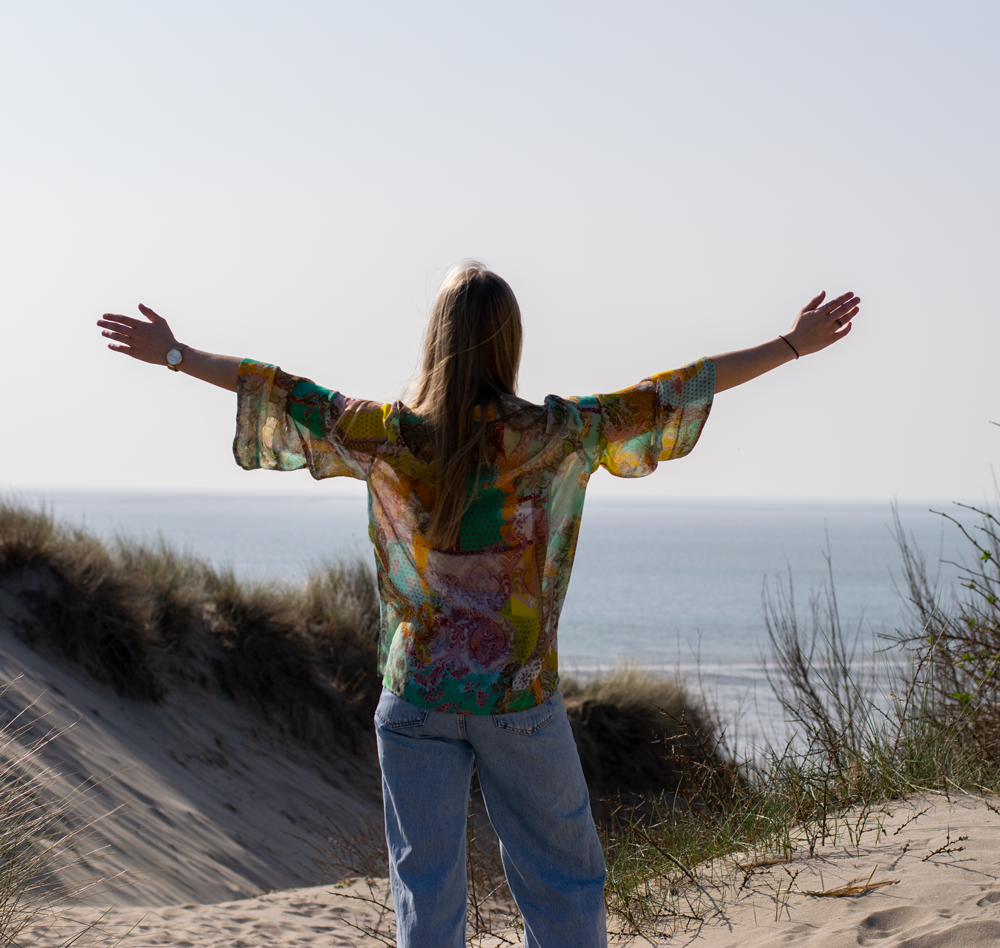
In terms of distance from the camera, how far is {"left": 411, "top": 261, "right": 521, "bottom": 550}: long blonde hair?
2.31m

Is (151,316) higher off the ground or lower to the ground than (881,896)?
higher

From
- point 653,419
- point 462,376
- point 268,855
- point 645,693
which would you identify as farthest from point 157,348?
point 645,693

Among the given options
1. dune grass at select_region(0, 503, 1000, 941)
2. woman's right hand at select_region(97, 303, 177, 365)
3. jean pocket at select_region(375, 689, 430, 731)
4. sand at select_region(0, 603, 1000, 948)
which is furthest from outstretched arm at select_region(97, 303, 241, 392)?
sand at select_region(0, 603, 1000, 948)

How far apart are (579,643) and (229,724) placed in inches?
810

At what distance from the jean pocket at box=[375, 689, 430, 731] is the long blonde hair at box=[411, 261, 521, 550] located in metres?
0.39

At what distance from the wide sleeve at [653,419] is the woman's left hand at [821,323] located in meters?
0.31

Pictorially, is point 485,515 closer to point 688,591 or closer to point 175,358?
point 175,358

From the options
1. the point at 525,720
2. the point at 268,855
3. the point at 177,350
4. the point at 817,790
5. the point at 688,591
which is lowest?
the point at 688,591

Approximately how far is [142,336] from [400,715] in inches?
49.7

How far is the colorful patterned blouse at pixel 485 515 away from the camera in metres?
2.35

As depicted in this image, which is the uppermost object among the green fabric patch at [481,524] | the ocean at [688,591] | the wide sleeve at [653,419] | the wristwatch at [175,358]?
the wristwatch at [175,358]

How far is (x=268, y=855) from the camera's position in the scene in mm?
8289

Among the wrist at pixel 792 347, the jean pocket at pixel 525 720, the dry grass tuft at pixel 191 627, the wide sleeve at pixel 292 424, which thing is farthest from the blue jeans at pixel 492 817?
the dry grass tuft at pixel 191 627

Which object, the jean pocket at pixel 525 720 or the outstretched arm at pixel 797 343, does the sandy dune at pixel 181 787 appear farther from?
the outstretched arm at pixel 797 343
